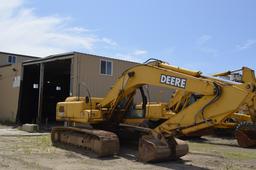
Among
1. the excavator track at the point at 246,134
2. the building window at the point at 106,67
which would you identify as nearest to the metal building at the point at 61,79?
the building window at the point at 106,67

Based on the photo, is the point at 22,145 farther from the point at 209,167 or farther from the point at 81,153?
the point at 209,167

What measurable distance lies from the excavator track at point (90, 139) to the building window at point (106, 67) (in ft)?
29.3

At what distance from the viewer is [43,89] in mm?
34156

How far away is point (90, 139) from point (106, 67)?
11.6 m

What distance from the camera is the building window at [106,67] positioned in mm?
23891

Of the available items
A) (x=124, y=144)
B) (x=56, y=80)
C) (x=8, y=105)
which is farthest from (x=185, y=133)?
(x=56, y=80)

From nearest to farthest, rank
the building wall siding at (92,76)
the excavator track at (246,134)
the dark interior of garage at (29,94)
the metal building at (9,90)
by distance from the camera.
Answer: the excavator track at (246,134), the building wall siding at (92,76), the metal building at (9,90), the dark interior of garage at (29,94)

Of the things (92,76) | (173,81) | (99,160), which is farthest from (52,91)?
(173,81)

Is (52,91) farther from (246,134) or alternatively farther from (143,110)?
(143,110)

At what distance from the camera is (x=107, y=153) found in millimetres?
12023

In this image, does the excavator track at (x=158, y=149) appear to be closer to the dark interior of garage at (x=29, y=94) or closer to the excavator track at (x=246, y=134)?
the excavator track at (x=246, y=134)

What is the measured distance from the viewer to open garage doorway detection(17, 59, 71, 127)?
2853cm

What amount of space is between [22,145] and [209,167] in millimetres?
7486

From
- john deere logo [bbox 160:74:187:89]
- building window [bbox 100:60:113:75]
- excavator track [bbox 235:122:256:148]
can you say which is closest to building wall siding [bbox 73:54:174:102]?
building window [bbox 100:60:113:75]
